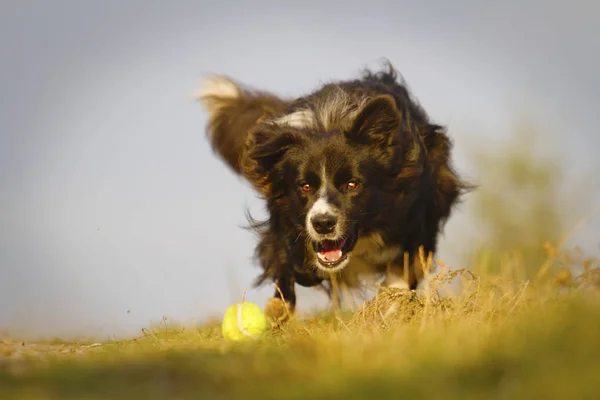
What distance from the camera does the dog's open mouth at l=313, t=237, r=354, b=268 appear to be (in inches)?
262

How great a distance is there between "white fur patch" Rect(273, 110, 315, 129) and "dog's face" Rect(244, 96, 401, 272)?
2.5 inches

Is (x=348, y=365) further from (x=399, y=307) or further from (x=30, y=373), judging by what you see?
(x=399, y=307)

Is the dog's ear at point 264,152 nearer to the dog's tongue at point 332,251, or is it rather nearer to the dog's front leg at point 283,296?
the dog's front leg at point 283,296

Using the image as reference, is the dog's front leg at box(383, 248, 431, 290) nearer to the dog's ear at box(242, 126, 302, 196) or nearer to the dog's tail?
the dog's ear at box(242, 126, 302, 196)

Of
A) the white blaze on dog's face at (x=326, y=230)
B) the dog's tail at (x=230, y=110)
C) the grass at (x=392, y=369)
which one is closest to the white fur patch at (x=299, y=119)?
the white blaze on dog's face at (x=326, y=230)

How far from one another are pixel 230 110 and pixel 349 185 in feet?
9.98

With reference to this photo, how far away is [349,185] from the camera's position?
6.69 m

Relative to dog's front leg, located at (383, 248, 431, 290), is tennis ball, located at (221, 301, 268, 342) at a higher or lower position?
lower

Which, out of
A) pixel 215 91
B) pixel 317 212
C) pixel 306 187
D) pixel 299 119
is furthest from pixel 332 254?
pixel 215 91

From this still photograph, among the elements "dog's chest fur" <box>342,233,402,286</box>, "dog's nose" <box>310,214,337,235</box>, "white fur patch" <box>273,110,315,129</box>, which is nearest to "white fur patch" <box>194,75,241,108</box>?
"white fur patch" <box>273,110,315,129</box>

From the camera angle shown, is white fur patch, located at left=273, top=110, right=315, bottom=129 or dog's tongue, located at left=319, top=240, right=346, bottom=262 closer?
dog's tongue, located at left=319, top=240, right=346, bottom=262

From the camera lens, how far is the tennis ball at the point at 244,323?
6148 mm

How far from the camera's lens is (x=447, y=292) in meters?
5.17

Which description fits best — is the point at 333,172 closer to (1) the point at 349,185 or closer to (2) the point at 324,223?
(1) the point at 349,185
